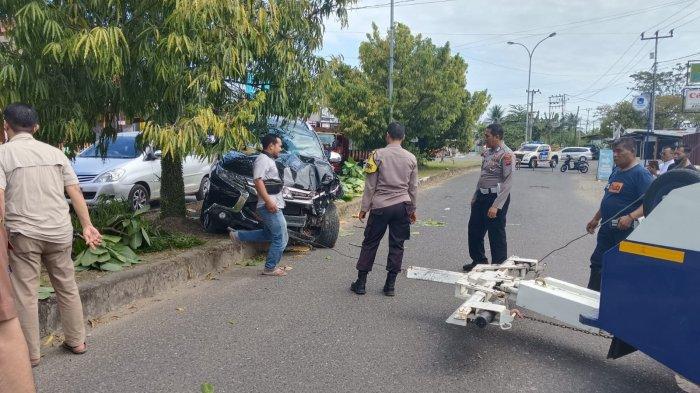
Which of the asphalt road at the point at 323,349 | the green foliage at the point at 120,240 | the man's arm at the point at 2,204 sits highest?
the man's arm at the point at 2,204

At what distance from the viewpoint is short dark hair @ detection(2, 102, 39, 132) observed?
3496mm

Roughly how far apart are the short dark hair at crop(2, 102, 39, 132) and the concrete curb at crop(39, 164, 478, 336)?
1.39 metres

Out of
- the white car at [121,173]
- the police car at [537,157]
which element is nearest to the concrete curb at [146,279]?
the white car at [121,173]

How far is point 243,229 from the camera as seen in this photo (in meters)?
6.83

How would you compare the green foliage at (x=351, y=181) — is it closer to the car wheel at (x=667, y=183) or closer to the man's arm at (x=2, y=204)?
the car wheel at (x=667, y=183)

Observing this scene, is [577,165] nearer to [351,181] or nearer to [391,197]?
[351,181]

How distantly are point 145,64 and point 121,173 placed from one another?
489cm

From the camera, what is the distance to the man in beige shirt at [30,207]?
3.45 metres

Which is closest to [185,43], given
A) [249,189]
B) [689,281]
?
[249,189]

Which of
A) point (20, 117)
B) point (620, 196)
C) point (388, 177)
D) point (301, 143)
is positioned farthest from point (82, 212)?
point (301, 143)

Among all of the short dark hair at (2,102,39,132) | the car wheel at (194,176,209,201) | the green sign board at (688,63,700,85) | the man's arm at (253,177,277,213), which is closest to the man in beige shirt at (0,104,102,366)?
the short dark hair at (2,102,39,132)

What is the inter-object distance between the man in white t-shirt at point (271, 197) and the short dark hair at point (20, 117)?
2.36m

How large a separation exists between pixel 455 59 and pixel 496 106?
1766 inches

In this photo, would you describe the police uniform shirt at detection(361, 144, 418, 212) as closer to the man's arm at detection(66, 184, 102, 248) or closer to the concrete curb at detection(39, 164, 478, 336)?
the concrete curb at detection(39, 164, 478, 336)
